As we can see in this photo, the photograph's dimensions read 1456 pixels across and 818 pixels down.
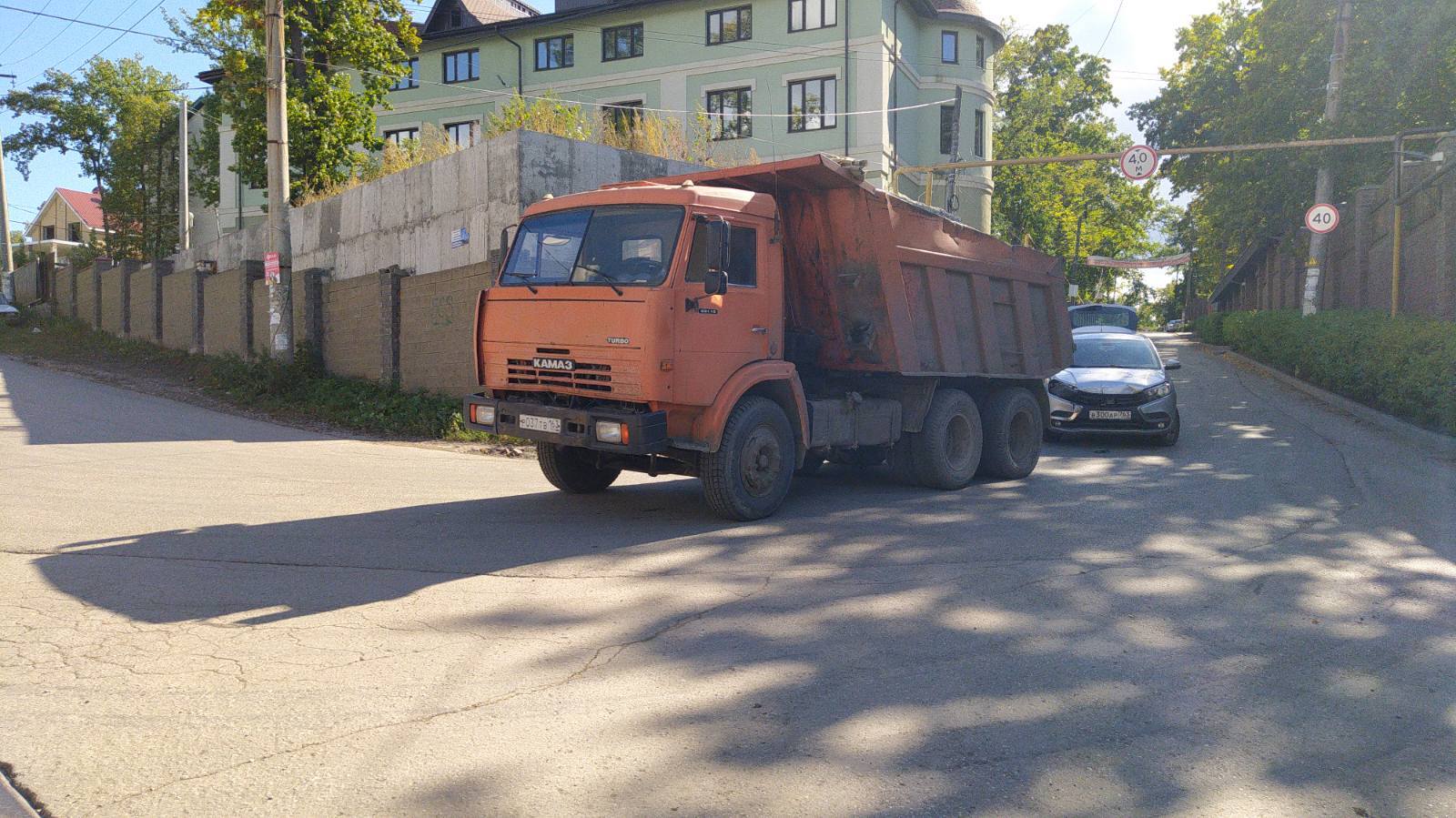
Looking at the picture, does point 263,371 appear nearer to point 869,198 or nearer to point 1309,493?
point 869,198

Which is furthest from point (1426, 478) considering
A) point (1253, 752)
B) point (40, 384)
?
point (40, 384)

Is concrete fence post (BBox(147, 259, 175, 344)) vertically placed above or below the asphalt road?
above

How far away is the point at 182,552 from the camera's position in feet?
23.2

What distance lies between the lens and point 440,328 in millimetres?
15883

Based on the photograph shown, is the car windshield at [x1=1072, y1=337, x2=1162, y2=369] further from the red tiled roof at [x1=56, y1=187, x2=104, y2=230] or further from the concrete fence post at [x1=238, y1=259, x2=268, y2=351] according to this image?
the red tiled roof at [x1=56, y1=187, x2=104, y2=230]

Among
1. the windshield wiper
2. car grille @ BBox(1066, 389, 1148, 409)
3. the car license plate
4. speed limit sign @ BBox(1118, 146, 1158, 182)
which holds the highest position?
speed limit sign @ BBox(1118, 146, 1158, 182)

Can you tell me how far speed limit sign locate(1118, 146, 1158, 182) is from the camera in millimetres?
22250

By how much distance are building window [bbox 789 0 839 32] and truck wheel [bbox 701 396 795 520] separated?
29.2 m

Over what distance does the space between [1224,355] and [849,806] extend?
34.5m

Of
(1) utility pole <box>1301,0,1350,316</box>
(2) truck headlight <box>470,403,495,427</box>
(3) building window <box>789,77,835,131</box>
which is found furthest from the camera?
(3) building window <box>789,77,835,131</box>

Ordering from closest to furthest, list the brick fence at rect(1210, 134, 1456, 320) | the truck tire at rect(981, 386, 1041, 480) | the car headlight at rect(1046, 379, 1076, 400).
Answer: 1. the truck tire at rect(981, 386, 1041, 480)
2. the car headlight at rect(1046, 379, 1076, 400)
3. the brick fence at rect(1210, 134, 1456, 320)

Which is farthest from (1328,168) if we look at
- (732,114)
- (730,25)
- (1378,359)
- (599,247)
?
(599,247)

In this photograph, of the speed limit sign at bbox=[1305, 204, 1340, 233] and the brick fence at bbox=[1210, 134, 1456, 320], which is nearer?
the brick fence at bbox=[1210, 134, 1456, 320]

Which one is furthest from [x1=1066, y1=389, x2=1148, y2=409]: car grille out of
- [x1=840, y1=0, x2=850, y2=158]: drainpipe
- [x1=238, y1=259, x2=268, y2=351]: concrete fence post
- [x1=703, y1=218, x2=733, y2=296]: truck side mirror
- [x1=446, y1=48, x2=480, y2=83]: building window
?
[x1=446, y1=48, x2=480, y2=83]: building window
